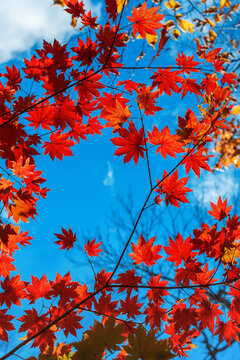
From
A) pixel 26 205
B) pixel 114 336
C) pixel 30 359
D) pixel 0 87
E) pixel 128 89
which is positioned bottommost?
pixel 30 359

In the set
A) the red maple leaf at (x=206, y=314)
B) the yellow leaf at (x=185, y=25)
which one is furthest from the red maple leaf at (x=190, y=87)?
the yellow leaf at (x=185, y=25)

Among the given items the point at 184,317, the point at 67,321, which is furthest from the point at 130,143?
the point at 67,321

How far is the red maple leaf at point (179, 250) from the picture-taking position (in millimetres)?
1644

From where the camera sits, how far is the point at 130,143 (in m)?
1.68

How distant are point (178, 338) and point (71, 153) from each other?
177 cm

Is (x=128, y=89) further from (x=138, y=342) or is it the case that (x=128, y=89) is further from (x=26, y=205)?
(x=138, y=342)

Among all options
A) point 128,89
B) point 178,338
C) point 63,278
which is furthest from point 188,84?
point 178,338

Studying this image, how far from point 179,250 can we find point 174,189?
1.35ft

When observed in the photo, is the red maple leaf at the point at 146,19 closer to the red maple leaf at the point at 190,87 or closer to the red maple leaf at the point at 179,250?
the red maple leaf at the point at 190,87

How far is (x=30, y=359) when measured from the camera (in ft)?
4.43

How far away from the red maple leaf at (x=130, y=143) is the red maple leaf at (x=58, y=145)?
1.60ft

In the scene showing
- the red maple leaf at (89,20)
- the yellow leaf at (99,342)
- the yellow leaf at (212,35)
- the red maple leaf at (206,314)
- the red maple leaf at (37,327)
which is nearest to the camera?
the yellow leaf at (99,342)

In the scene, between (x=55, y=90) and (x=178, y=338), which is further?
(x=178, y=338)

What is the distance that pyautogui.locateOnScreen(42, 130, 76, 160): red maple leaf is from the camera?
1985 mm
